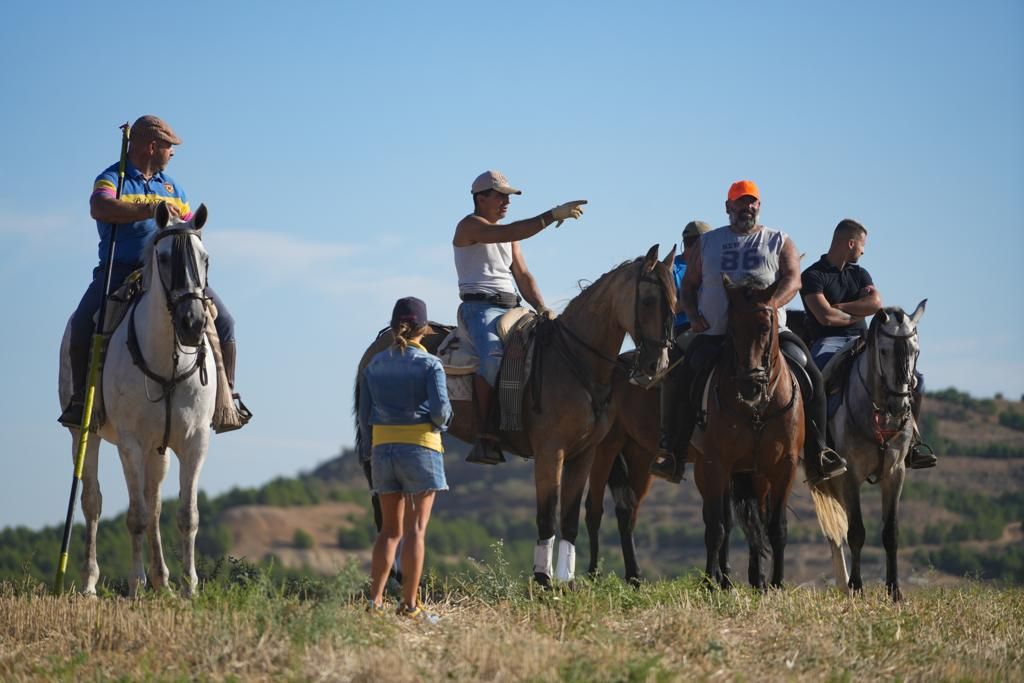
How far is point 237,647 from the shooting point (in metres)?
8.66

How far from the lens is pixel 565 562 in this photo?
12.4 metres

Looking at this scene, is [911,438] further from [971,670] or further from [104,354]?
[104,354]

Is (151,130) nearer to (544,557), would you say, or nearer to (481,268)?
(481,268)

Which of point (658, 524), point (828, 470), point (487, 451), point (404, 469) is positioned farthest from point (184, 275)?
point (658, 524)

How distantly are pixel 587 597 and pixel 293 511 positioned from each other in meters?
86.9

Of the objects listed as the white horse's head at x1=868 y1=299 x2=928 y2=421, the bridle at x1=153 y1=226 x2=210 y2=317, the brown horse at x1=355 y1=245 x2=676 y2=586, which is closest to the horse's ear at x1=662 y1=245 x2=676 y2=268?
the brown horse at x1=355 y1=245 x2=676 y2=586

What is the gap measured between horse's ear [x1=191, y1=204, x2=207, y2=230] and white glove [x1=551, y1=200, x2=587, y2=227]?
2975 millimetres

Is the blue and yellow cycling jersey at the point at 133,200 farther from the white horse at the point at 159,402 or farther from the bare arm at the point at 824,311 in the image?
the bare arm at the point at 824,311

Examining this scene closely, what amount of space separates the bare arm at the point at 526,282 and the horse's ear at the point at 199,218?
332 cm

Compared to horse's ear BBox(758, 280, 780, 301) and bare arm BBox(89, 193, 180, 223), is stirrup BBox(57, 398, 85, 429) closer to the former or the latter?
bare arm BBox(89, 193, 180, 223)

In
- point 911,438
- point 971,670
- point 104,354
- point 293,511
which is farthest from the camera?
point 293,511

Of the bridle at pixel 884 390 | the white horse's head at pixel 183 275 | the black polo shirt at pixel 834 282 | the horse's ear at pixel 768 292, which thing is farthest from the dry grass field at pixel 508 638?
the black polo shirt at pixel 834 282

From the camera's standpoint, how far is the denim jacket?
10133 millimetres

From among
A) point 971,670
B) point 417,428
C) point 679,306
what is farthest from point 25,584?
point 971,670
